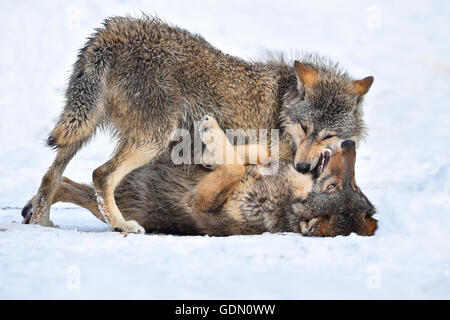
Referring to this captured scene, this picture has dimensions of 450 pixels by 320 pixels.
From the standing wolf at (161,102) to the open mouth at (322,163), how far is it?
0.06m

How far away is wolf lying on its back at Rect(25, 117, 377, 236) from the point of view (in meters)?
4.45

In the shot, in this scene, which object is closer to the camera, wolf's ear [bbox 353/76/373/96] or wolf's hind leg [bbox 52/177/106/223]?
wolf's hind leg [bbox 52/177/106/223]

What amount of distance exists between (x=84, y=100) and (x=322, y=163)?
2139 millimetres

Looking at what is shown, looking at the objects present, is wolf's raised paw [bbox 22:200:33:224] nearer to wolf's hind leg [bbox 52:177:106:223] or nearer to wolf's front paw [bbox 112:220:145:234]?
wolf's hind leg [bbox 52:177:106:223]

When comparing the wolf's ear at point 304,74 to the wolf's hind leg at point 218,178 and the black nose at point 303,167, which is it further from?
the wolf's hind leg at point 218,178

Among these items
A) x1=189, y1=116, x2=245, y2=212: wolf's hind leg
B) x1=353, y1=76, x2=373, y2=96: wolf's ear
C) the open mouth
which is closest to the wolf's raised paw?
x1=189, y1=116, x2=245, y2=212: wolf's hind leg

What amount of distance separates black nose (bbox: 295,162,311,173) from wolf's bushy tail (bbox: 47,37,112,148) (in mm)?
1762

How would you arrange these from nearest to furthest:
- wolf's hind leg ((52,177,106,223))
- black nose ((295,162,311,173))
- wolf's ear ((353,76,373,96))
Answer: black nose ((295,162,311,173))
wolf's hind leg ((52,177,106,223))
wolf's ear ((353,76,373,96))

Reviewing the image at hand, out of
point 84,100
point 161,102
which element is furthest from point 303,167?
point 84,100

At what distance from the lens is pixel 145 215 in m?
5.03

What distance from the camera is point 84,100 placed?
4.74 m

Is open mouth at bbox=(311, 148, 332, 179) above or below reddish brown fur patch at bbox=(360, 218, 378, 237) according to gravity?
above

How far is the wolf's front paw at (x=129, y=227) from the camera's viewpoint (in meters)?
4.65

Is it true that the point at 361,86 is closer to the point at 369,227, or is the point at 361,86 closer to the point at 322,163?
the point at 322,163
